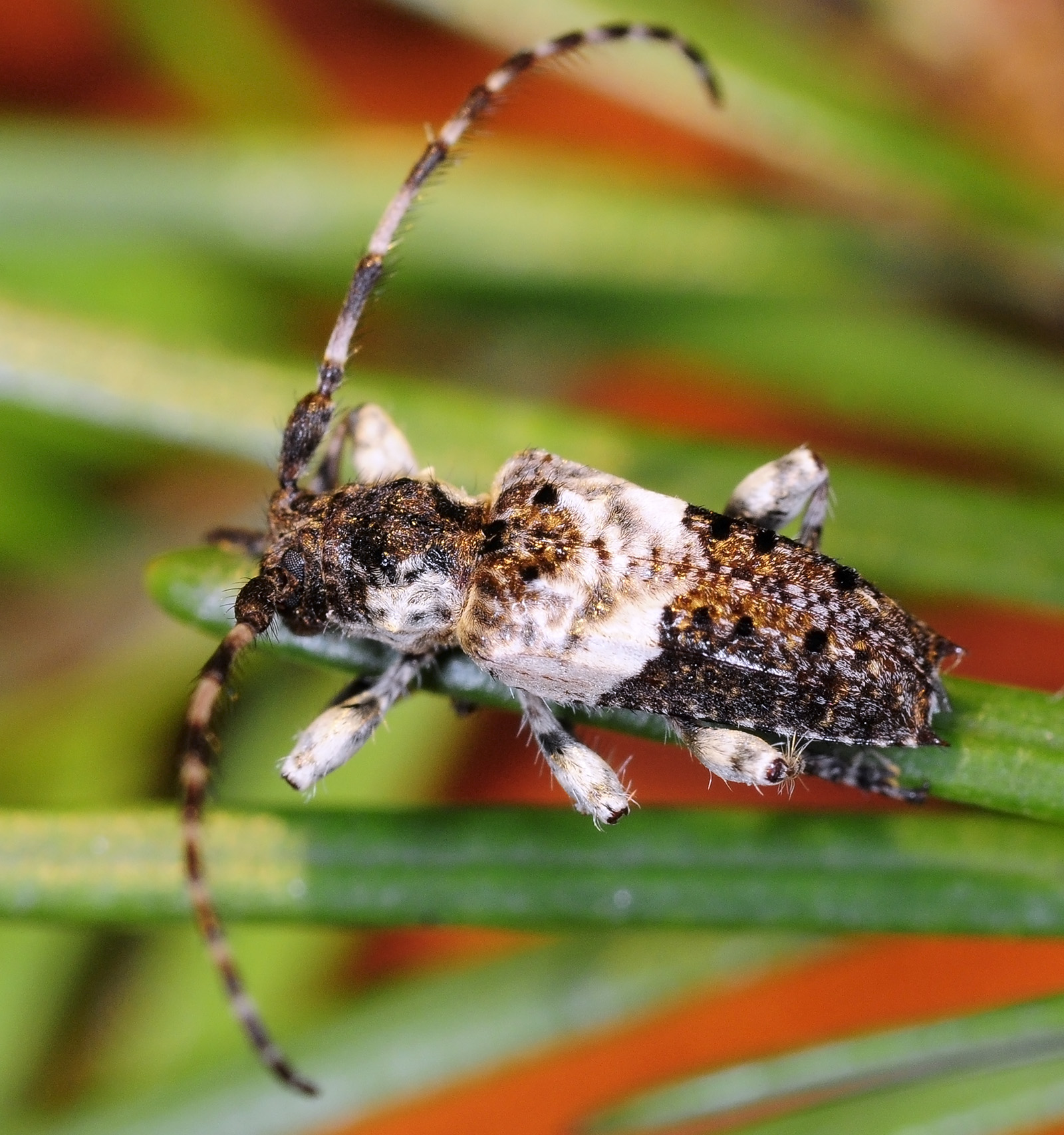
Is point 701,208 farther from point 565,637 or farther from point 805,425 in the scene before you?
point 565,637

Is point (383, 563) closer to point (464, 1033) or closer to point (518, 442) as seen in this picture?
point (518, 442)

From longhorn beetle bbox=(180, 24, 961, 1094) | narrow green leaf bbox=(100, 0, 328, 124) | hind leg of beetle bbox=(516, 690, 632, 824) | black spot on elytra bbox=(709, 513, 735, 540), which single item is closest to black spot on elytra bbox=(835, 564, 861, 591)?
longhorn beetle bbox=(180, 24, 961, 1094)

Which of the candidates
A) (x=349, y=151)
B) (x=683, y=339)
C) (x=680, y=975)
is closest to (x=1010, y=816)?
(x=680, y=975)

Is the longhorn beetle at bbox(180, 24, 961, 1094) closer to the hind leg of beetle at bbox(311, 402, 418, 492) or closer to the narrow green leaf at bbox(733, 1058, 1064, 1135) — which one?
the hind leg of beetle at bbox(311, 402, 418, 492)

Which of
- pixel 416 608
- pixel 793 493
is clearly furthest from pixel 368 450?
pixel 793 493

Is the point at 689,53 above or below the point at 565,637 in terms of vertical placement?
above

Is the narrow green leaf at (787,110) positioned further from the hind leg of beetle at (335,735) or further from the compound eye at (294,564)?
the hind leg of beetle at (335,735)
